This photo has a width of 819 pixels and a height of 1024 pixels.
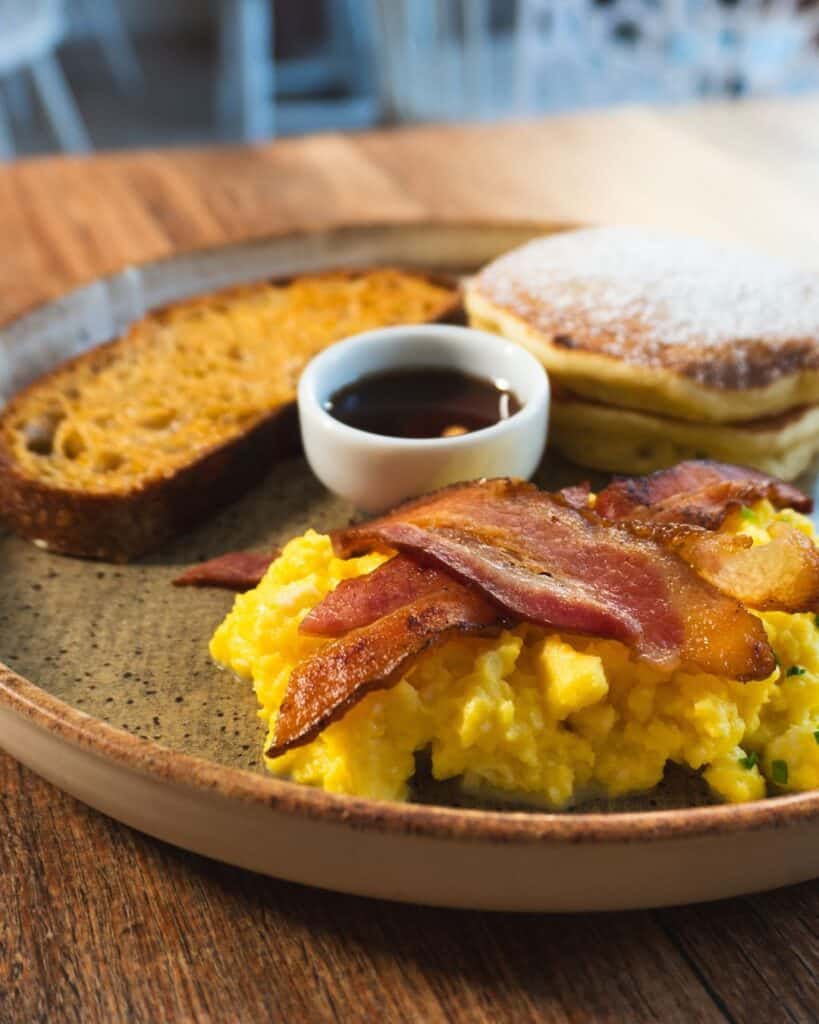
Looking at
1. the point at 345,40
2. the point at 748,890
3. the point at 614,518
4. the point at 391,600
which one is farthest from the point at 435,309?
the point at 345,40

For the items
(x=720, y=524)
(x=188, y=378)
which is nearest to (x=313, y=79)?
(x=188, y=378)

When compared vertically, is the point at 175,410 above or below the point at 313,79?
above

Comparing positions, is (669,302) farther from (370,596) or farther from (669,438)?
(370,596)

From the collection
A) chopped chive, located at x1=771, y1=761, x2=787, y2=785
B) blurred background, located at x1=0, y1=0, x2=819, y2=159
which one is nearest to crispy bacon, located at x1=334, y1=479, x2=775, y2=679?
chopped chive, located at x1=771, y1=761, x2=787, y2=785

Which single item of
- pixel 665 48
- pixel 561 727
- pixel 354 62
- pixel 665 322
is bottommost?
pixel 354 62

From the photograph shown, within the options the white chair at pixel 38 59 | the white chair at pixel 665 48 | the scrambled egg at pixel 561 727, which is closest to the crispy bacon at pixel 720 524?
the scrambled egg at pixel 561 727

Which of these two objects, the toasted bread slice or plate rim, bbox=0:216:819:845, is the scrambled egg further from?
the toasted bread slice

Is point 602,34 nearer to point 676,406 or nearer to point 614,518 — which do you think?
point 676,406
